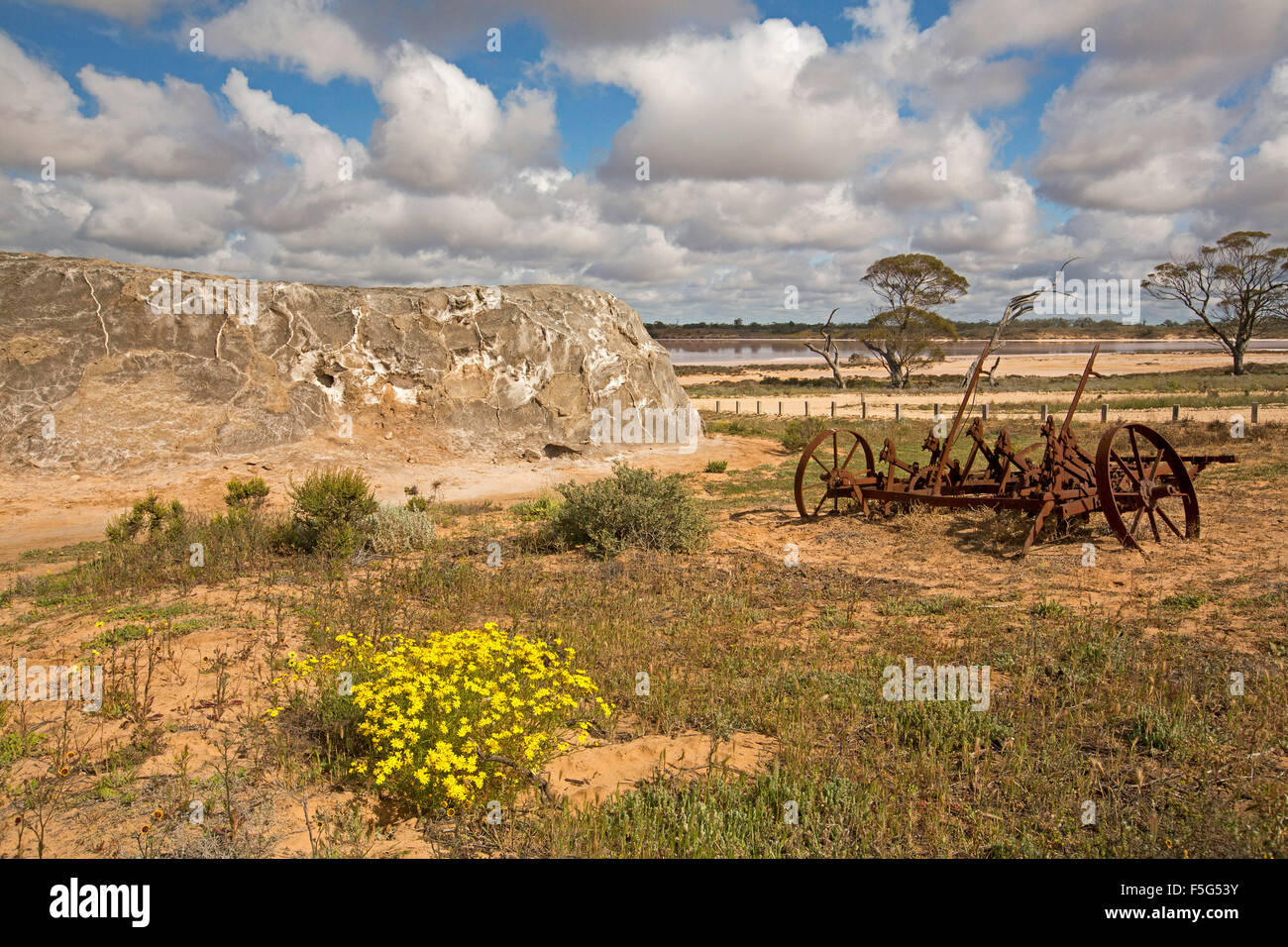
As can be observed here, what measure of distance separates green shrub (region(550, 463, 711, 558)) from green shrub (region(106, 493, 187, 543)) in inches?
190

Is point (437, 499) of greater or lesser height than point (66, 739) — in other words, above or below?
above

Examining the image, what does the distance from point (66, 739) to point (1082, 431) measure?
73.3 ft

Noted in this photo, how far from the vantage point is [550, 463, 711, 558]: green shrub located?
9.25 metres

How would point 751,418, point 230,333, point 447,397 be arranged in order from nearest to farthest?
point 230,333 → point 447,397 → point 751,418

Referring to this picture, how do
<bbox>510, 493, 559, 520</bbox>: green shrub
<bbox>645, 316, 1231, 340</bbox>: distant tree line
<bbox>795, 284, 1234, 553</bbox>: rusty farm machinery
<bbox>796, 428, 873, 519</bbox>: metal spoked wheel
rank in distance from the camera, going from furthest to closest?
<bbox>645, 316, 1231, 340</bbox>: distant tree line < <bbox>510, 493, 559, 520</bbox>: green shrub < <bbox>796, 428, 873, 519</bbox>: metal spoked wheel < <bbox>795, 284, 1234, 553</bbox>: rusty farm machinery

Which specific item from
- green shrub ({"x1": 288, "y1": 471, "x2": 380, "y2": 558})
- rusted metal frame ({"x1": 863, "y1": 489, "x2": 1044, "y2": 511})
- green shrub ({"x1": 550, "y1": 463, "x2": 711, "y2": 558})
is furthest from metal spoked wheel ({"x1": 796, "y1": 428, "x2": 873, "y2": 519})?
green shrub ({"x1": 288, "y1": 471, "x2": 380, "y2": 558})

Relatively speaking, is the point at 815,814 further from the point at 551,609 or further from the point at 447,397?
the point at 447,397

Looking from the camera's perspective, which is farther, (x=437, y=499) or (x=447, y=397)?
(x=447, y=397)

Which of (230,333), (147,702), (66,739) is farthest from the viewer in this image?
(230,333)

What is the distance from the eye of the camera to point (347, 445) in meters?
14.9

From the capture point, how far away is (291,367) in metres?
15.0

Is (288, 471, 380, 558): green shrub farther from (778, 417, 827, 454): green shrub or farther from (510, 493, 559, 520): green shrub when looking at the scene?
(778, 417, 827, 454): green shrub
